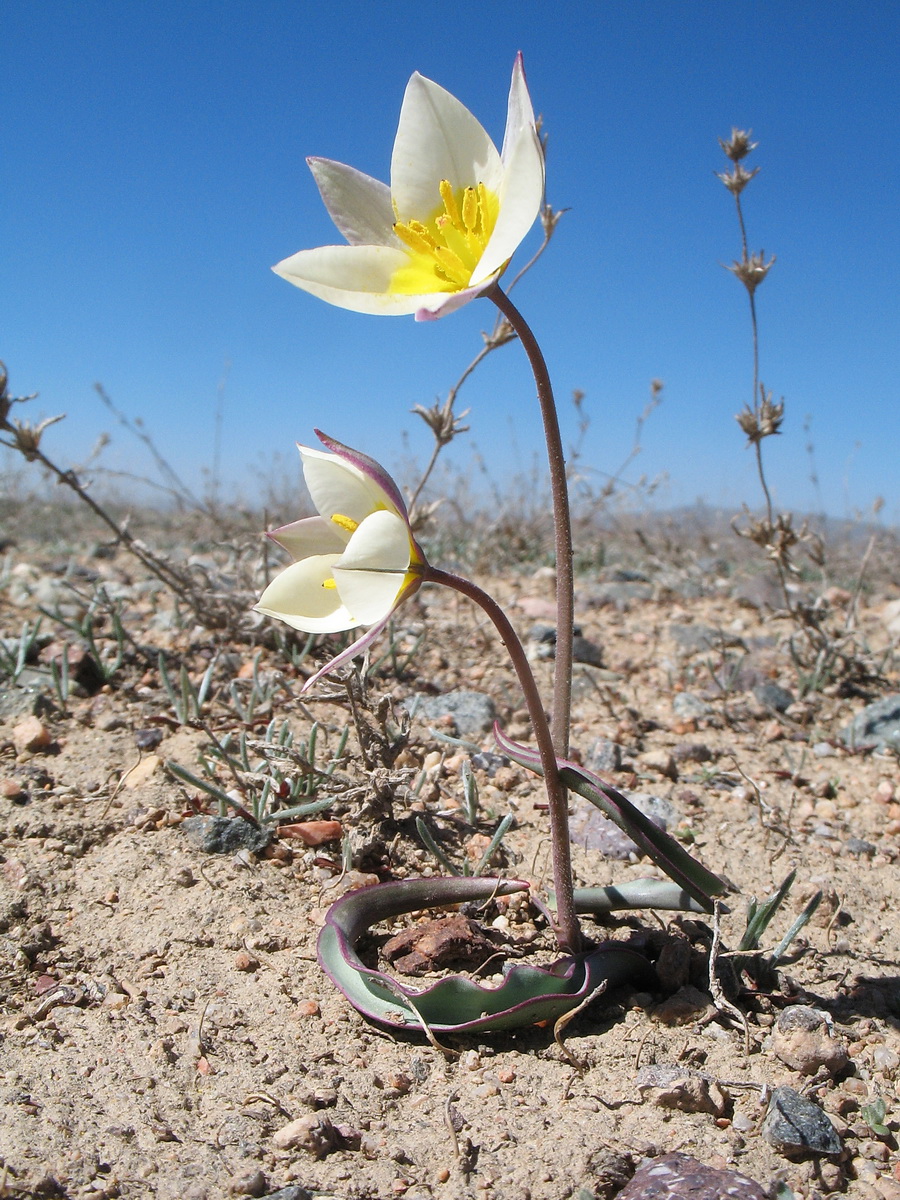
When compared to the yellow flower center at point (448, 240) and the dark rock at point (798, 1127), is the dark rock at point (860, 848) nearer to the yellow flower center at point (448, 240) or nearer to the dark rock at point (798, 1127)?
the dark rock at point (798, 1127)

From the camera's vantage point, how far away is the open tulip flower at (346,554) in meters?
1.38

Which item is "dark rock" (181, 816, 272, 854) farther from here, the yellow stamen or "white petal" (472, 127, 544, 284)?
"white petal" (472, 127, 544, 284)

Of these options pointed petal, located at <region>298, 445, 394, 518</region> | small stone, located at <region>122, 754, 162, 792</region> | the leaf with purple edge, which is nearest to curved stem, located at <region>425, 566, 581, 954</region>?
the leaf with purple edge

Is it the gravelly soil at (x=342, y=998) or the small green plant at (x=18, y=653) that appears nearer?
the gravelly soil at (x=342, y=998)

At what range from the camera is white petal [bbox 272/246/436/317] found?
4.57 feet

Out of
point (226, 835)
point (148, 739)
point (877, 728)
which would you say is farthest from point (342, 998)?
point (877, 728)

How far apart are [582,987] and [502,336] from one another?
1971mm

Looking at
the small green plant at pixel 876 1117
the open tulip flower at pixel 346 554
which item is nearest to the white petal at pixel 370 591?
the open tulip flower at pixel 346 554

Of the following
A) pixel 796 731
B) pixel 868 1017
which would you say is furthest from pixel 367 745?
pixel 796 731

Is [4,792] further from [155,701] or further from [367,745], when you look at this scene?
[367,745]

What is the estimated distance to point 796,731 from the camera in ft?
10.4

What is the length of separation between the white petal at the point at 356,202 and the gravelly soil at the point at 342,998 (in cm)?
102

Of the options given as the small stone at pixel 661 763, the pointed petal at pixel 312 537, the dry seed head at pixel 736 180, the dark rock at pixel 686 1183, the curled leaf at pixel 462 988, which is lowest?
the dark rock at pixel 686 1183

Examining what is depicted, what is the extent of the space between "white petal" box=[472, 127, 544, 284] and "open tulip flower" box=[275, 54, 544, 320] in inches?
1.4
